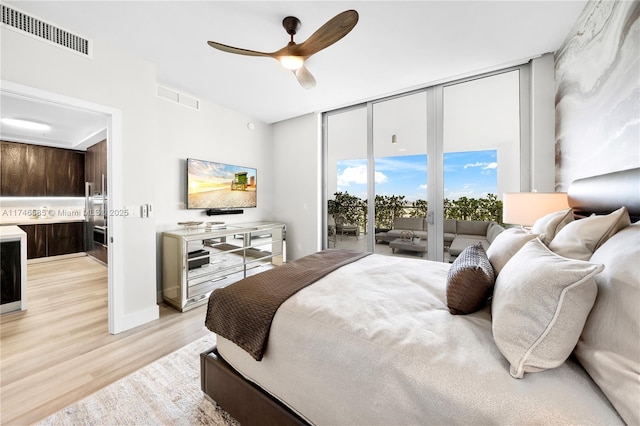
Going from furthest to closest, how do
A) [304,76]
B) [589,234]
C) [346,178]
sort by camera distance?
[346,178], [304,76], [589,234]

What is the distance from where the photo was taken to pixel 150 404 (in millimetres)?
1526

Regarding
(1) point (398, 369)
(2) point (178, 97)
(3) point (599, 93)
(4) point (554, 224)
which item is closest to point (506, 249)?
(4) point (554, 224)

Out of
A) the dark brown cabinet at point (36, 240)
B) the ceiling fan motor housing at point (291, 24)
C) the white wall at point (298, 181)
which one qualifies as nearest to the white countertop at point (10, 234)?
the dark brown cabinet at point (36, 240)

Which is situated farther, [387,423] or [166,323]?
[166,323]

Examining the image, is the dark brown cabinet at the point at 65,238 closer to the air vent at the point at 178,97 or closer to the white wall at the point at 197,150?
the white wall at the point at 197,150

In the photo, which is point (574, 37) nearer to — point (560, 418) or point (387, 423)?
point (560, 418)

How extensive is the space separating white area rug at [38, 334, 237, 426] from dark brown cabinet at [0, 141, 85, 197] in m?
5.60

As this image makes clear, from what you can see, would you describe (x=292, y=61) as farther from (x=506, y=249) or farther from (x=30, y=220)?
(x=30, y=220)

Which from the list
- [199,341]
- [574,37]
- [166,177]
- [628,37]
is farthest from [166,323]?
[574,37]

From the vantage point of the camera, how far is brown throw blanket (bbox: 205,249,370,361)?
1231 millimetres

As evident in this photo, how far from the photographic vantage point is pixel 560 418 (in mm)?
635

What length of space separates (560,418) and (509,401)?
0.34 ft

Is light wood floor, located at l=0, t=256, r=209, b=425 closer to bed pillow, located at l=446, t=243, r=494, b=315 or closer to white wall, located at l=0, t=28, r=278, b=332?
white wall, located at l=0, t=28, r=278, b=332

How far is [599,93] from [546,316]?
6.20 feet
